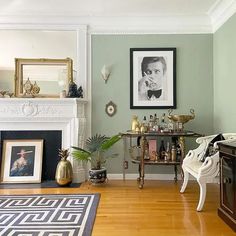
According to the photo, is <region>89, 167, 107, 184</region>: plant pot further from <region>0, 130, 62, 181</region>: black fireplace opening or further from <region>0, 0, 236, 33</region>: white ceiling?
<region>0, 0, 236, 33</region>: white ceiling

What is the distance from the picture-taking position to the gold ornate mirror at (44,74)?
459cm

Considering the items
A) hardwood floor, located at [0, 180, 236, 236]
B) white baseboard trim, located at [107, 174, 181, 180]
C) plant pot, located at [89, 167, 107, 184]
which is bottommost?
hardwood floor, located at [0, 180, 236, 236]

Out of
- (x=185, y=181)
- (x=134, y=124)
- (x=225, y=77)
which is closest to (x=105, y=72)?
(x=134, y=124)

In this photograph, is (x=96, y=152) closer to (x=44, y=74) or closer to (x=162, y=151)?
(x=162, y=151)

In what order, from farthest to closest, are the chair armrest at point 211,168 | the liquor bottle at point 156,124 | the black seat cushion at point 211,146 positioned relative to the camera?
the liquor bottle at point 156,124 → the black seat cushion at point 211,146 → the chair armrest at point 211,168

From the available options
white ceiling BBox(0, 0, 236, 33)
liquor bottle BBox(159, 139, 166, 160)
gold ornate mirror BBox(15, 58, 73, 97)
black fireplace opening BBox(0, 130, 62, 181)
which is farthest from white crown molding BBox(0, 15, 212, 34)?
liquor bottle BBox(159, 139, 166, 160)

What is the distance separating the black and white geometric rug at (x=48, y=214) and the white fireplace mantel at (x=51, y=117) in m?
1.08

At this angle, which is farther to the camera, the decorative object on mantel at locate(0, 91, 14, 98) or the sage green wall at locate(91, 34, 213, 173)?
the sage green wall at locate(91, 34, 213, 173)

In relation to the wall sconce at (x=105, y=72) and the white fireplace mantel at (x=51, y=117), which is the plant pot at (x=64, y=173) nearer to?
the white fireplace mantel at (x=51, y=117)

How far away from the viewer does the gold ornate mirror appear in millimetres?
4594

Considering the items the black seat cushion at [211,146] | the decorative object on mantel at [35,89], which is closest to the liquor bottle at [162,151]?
the black seat cushion at [211,146]

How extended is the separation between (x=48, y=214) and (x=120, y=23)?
10.1ft

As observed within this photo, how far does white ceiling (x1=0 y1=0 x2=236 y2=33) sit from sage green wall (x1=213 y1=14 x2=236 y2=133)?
232 millimetres

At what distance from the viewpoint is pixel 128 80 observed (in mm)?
4703
